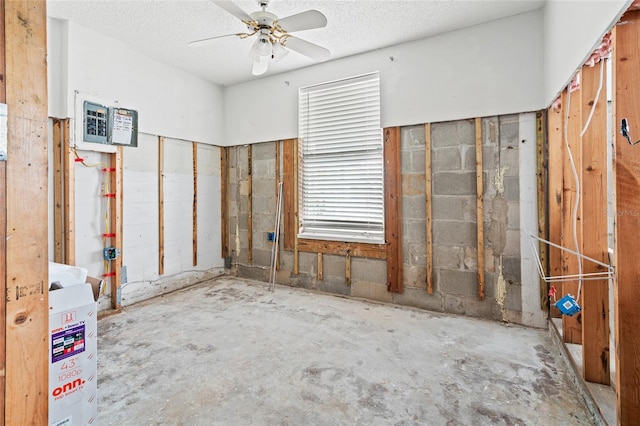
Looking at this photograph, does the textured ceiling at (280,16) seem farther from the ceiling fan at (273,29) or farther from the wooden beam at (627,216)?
the wooden beam at (627,216)

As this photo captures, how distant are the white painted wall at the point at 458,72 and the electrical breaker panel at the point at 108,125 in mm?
2078

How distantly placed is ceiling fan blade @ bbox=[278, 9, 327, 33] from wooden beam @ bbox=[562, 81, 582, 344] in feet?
6.18

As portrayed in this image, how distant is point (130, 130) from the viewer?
3.55 meters

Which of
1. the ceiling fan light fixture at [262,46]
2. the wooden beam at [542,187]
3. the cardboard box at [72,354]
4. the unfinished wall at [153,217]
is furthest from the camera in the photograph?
the unfinished wall at [153,217]

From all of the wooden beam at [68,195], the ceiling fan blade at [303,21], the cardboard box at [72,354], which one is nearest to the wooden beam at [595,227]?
the ceiling fan blade at [303,21]

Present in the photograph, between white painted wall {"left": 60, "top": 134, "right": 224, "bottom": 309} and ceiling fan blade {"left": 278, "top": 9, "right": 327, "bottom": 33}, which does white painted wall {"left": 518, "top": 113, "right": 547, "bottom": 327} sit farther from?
white painted wall {"left": 60, "top": 134, "right": 224, "bottom": 309}

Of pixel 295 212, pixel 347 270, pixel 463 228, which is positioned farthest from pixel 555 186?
pixel 295 212

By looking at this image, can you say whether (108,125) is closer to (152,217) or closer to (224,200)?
(152,217)

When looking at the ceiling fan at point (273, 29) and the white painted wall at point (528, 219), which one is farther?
the white painted wall at point (528, 219)

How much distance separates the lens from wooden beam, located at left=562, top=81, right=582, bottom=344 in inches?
88.6

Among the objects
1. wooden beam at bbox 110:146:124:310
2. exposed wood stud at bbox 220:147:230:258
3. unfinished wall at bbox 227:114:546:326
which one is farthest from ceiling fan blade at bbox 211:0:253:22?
exposed wood stud at bbox 220:147:230:258

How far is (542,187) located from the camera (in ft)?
9.52

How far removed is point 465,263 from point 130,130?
12.9ft

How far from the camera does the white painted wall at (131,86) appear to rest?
9.96 ft
